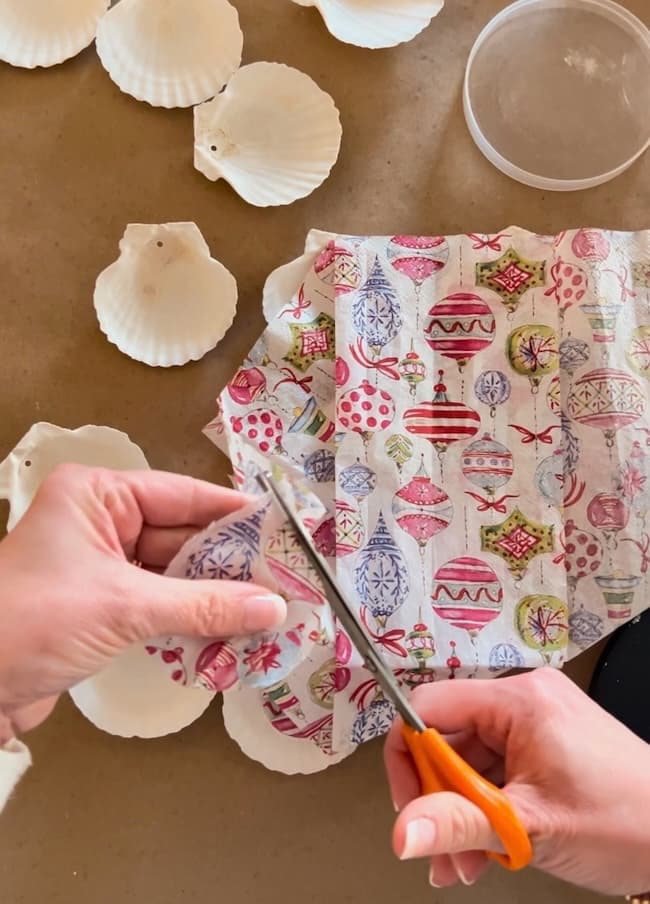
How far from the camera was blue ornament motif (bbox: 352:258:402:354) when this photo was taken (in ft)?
2.18

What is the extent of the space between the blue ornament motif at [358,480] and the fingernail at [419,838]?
286 millimetres

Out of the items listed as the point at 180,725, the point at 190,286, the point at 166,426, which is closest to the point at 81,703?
the point at 180,725

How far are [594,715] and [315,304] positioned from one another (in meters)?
0.36

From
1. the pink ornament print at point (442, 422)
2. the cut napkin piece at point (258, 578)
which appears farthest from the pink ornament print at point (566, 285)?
the cut napkin piece at point (258, 578)

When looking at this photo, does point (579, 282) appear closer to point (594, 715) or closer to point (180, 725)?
point (594, 715)

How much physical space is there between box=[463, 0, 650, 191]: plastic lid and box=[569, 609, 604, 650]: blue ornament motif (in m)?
0.37

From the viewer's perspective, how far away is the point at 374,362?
663mm

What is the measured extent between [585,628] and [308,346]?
30 centimetres

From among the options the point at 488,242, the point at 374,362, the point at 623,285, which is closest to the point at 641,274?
the point at 623,285

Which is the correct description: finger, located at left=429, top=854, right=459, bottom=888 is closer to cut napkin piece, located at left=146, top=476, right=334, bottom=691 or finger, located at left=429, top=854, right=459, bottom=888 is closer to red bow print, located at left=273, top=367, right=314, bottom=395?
cut napkin piece, located at left=146, top=476, right=334, bottom=691

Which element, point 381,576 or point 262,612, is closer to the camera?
point 262,612

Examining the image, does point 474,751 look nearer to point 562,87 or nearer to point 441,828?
point 441,828

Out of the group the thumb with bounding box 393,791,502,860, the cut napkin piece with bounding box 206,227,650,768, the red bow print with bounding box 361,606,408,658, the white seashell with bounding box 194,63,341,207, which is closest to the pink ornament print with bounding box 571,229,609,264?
the cut napkin piece with bounding box 206,227,650,768

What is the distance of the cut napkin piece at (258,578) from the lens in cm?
45
